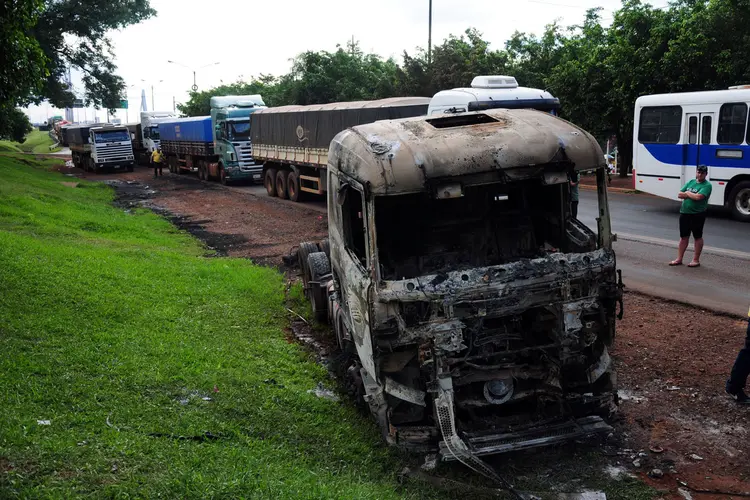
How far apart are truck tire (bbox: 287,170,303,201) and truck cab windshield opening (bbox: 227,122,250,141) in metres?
7.16

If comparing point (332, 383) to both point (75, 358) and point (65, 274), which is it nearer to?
point (75, 358)

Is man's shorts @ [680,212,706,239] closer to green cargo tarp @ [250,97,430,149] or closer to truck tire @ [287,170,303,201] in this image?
green cargo tarp @ [250,97,430,149]

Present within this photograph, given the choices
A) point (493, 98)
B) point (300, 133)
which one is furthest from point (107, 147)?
point (493, 98)

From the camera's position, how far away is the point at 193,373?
24.4ft

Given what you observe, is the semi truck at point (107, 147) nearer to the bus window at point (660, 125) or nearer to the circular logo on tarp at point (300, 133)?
the circular logo on tarp at point (300, 133)

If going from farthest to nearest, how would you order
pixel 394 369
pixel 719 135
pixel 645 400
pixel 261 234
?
pixel 261 234
pixel 719 135
pixel 645 400
pixel 394 369

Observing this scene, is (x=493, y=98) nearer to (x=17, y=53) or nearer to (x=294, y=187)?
(x=17, y=53)

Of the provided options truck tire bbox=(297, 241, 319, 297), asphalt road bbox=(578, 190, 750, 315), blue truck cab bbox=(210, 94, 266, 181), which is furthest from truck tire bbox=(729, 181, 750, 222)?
blue truck cab bbox=(210, 94, 266, 181)

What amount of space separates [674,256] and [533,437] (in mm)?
8759

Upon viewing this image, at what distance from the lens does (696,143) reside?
17547 millimetres

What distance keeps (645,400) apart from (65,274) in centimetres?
798

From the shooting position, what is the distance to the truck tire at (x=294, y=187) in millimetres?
24047

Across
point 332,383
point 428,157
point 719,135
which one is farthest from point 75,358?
point 719,135

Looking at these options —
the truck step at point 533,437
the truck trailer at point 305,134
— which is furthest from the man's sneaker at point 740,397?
the truck trailer at point 305,134
